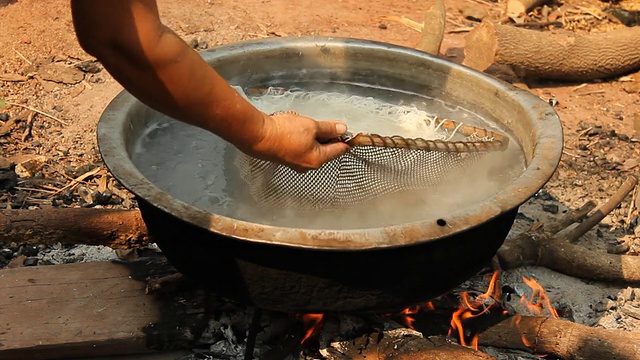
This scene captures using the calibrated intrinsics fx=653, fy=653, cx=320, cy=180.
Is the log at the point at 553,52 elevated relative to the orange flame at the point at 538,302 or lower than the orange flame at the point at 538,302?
elevated

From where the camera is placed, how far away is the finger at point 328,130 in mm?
2303

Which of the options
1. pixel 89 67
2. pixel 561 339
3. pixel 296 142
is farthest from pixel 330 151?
pixel 89 67

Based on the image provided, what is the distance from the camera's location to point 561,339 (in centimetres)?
287

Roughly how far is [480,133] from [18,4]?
522 centimetres

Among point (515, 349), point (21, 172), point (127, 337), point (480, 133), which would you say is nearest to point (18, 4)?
point (21, 172)

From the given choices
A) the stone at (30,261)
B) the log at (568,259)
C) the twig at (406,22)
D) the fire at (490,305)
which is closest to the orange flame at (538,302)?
the fire at (490,305)

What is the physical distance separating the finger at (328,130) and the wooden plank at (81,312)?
1.13 metres

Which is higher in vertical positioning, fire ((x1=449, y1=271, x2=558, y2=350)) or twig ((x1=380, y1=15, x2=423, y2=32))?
twig ((x1=380, y1=15, x2=423, y2=32))

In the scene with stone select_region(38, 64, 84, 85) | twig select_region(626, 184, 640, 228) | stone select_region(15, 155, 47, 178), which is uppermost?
stone select_region(38, 64, 84, 85)

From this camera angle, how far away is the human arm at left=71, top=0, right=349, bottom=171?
174 cm

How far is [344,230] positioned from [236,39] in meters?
4.70

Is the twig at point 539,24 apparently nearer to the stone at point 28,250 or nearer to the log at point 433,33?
the log at point 433,33

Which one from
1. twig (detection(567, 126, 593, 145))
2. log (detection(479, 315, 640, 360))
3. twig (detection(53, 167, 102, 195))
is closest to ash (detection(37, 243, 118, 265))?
twig (detection(53, 167, 102, 195))

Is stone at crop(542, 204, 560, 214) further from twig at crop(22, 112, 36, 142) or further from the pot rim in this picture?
twig at crop(22, 112, 36, 142)
